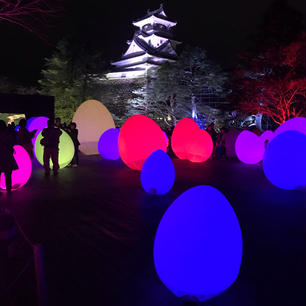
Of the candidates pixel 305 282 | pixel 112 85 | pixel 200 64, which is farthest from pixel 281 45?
pixel 112 85

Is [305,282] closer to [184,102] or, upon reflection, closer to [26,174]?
[26,174]

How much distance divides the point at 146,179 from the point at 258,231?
262 centimetres

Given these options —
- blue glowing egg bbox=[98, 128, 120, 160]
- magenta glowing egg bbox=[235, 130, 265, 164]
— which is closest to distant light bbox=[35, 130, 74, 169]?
blue glowing egg bbox=[98, 128, 120, 160]

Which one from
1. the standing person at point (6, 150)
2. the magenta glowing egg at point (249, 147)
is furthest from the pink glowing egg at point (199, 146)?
the standing person at point (6, 150)

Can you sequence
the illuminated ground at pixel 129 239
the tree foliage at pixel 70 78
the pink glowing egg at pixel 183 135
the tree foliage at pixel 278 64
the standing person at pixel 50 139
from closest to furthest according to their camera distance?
the illuminated ground at pixel 129 239, the standing person at pixel 50 139, the pink glowing egg at pixel 183 135, the tree foliage at pixel 278 64, the tree foliage at pixel 70 78

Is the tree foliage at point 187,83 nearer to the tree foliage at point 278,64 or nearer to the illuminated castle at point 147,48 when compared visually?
the tree foliage at point 278,64

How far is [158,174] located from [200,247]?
12.3 feet

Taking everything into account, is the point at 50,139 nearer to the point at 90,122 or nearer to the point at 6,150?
the point at 6,150

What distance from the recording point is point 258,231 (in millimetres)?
4359

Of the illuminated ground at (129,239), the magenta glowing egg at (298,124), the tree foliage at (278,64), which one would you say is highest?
the tree foliage at (278,64)

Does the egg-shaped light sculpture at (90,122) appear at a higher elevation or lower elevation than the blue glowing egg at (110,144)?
higher

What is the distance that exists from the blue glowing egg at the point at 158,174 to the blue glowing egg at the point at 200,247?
352 centimetres

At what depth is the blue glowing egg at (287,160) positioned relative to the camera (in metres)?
6.40

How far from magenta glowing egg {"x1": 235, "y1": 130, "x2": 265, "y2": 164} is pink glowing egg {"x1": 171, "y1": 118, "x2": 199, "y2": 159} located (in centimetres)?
171
